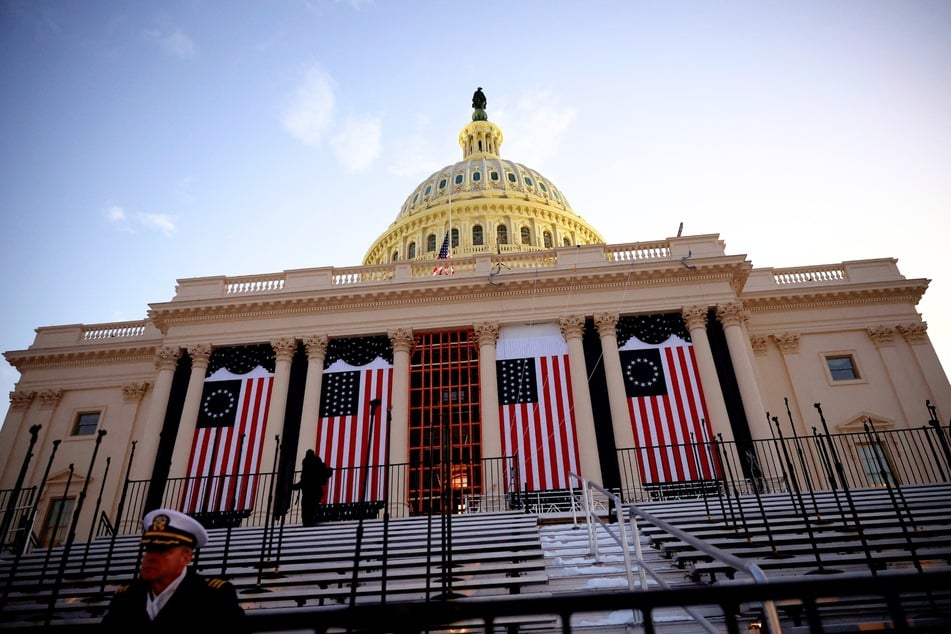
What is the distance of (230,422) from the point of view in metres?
23.2

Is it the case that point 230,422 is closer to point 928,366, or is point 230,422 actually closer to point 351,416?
point 351,416

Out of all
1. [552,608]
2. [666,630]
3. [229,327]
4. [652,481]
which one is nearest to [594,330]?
[652,481]

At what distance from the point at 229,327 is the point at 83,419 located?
953cm

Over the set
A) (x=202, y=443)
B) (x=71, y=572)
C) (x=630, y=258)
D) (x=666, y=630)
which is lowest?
(x=666, y=630)

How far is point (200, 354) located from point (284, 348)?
12.1 feet

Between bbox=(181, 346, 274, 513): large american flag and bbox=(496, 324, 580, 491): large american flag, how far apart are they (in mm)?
9855

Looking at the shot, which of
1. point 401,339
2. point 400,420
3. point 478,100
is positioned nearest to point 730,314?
point 401,339

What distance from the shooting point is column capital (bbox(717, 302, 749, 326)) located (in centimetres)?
2355

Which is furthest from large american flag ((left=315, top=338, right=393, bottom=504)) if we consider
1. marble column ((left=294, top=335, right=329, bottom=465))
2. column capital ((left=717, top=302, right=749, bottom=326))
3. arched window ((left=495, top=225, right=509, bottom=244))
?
arched window ((left=495, top=225, right=509, bottom=244))

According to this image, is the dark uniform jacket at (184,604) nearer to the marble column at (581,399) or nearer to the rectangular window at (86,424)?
the marble column at (581,399)

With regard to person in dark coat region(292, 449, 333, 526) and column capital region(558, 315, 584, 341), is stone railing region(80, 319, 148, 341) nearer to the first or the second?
person in dark coat region(292, 449, 333, 526)

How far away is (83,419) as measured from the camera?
90.1 feet

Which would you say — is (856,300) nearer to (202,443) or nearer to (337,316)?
(337,316)

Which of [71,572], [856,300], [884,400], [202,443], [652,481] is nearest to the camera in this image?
[71,572]
